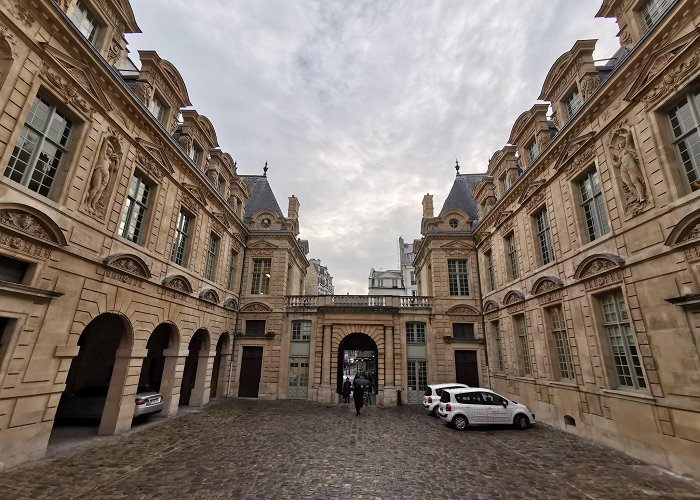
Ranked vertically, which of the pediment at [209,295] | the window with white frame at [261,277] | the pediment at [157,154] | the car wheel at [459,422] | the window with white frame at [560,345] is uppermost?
the pediment at [157,154]

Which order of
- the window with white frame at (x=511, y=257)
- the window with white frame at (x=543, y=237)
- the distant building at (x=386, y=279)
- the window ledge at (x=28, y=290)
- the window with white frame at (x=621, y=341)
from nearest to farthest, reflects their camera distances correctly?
1. the window ledge at (x=28, y=290)
2. the window with white frame at (x=621, y=341)
3. the window with white frame at (x=543, y=237)
4. the window with white frame at (x=511, y=257)
5. the distant building at (x=386, y=279)

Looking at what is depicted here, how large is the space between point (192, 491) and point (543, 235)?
15.6 metres

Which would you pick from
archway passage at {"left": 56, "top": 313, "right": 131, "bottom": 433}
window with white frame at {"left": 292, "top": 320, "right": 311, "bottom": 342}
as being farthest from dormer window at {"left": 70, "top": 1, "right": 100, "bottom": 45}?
window with white frame at {"left": 292, "top": 320, "right": 311, "bottom": 342}

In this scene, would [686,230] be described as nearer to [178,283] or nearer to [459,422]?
[459,422]

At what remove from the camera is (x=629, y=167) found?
31.2 ft

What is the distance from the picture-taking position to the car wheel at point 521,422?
41.7 feet

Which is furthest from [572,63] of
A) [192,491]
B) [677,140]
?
[192,491]

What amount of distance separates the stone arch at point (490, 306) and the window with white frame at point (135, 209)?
59.0ft

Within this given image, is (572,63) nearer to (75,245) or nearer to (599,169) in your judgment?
(599,169)

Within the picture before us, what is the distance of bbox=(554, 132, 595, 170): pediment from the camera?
11.4m

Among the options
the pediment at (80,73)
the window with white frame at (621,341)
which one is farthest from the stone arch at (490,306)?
the pediment at (80,73)

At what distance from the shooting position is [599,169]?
10859mm

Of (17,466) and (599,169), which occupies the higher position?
(599,169)

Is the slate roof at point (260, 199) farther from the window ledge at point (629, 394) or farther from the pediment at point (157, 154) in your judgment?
the window ledge at point (629, 394)
